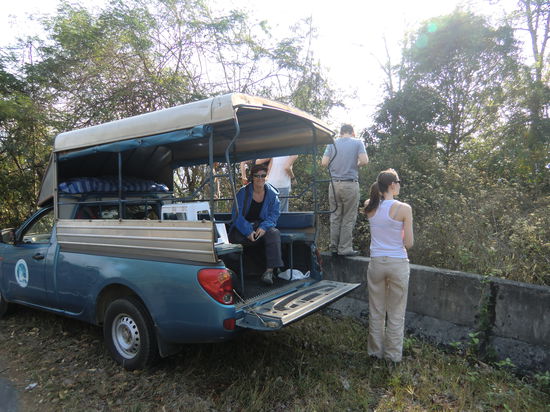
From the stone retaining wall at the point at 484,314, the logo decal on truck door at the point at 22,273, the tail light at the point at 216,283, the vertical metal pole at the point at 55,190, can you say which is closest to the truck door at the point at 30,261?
the logo decal on truck door at the point at 22,273

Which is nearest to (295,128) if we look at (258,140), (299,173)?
(258,140)

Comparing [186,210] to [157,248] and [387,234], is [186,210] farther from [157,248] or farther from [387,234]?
[387,234]

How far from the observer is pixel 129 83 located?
→ 9.01 meters

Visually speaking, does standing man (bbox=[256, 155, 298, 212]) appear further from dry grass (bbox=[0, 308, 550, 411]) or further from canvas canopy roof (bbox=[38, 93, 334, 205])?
dry grass (bbox=[0, 308, 550, 411])

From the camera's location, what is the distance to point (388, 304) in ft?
11.9

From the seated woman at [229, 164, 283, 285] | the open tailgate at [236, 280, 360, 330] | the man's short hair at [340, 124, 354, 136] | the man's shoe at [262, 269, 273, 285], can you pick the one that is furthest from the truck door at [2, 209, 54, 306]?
the man's short hair at [340, 124, 354, 136]

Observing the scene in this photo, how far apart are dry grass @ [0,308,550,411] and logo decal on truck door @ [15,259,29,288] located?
76 cm

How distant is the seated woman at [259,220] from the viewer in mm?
4051

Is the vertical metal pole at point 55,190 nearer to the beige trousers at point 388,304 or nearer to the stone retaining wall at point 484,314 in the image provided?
the beige trousers at point 388,304

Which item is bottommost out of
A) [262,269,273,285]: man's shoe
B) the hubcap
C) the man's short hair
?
the hubcap

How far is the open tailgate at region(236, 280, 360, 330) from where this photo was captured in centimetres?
297

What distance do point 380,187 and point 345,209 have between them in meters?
1.60

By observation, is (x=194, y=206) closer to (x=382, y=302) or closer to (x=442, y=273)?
(x=382, y=302)

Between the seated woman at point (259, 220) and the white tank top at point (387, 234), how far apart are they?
3.71 feet
